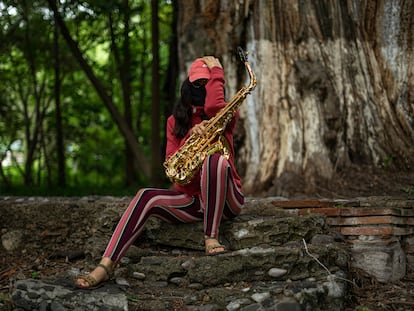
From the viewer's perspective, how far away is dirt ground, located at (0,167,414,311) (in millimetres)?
4695

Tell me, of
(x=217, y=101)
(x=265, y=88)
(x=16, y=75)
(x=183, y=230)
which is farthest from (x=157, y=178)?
(x=16, y=75)

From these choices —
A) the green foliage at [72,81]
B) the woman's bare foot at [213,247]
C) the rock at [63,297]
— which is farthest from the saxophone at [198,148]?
the green foliage at [72,81]

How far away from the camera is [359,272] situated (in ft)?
16.7

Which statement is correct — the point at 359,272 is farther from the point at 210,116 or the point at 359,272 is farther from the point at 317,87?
the point at 317,87

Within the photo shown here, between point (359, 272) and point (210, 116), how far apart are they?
1702 millimetres

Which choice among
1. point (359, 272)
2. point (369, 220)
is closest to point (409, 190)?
point (369, 220)

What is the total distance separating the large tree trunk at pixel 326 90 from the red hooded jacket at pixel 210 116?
6.54 feet

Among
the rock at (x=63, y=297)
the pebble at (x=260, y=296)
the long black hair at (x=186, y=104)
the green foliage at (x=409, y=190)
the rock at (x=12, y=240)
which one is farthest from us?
the green foliage at (x=409, y=190)

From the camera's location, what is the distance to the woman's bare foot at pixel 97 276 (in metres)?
4.54

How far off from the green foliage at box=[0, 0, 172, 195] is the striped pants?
400 cm

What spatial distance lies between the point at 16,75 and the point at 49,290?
27.9ft

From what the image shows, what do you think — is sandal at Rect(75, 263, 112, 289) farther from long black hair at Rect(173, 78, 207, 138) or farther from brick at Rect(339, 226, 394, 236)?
brick at Rect(339, 226, 394, 236)

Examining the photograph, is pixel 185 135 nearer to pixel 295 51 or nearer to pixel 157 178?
pixel 295 51

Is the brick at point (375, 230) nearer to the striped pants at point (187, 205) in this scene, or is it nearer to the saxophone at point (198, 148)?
the striped pants at point (187, 205)
